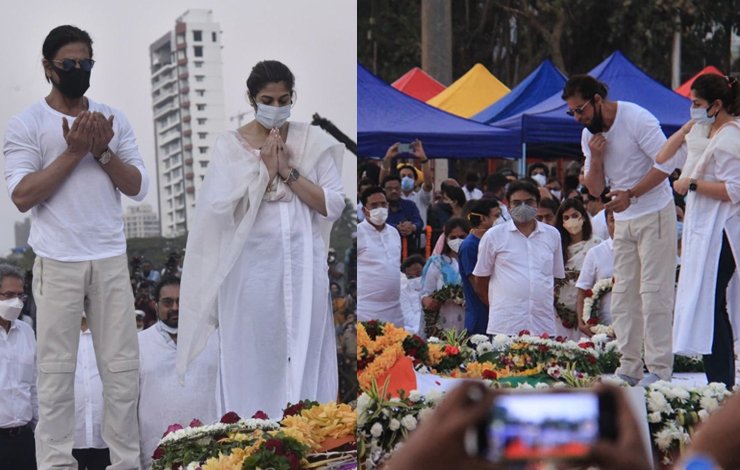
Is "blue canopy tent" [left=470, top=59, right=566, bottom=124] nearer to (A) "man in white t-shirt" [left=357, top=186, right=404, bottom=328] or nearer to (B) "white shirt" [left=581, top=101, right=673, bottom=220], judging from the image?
(A) "man in white t-shirt" [left=357, top=186, right=404, bottom=328]

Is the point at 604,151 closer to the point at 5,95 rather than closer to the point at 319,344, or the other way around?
the point at 319,344

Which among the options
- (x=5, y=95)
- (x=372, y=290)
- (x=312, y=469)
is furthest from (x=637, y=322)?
(x=5, y=95)

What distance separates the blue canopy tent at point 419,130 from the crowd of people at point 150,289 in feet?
19.0

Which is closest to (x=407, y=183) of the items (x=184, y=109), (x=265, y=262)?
(x=265, y=262)

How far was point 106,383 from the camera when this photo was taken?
Answer: 5129mm

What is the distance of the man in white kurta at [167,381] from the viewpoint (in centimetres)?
527

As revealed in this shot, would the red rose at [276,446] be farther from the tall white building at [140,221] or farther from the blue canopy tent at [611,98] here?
the blue canopy tent at [611,98]

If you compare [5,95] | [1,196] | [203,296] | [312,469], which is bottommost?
[312,469]

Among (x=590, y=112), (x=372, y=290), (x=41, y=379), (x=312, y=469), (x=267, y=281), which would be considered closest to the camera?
(x=312, y=469)

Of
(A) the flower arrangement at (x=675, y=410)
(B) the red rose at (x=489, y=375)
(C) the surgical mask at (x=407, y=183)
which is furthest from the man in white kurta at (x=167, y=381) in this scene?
(C) the surgical mask at (x=407, y=183)

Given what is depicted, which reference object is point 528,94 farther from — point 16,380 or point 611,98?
point 16,380

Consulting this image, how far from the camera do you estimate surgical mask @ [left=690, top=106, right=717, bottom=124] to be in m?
6.78

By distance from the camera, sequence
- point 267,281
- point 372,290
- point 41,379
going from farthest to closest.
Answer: point 372,290 < point 267,281 < point 41,379

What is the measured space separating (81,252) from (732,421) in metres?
3.71
